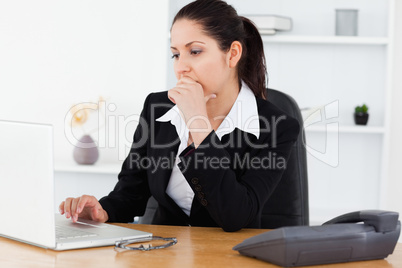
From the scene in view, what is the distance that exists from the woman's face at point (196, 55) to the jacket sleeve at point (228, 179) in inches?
9.7

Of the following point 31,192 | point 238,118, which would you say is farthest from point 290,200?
point 31,192

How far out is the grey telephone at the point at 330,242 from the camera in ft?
3.60

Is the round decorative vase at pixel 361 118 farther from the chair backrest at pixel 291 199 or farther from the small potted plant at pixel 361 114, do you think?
the chair backrest at pixel 291 199

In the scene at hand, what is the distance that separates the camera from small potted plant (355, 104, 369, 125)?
3.22 m

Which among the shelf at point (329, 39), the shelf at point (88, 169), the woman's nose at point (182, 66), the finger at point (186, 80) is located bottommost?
the shelf at point (88, 169)

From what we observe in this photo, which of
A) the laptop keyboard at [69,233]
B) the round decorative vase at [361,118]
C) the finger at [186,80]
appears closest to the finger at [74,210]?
the laptop keyboard at [69,233]

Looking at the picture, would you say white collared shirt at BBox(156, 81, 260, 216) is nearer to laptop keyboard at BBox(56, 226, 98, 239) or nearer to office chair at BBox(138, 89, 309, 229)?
office chair at BBox(138, 89, 309, 229)

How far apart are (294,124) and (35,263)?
0.98 metres

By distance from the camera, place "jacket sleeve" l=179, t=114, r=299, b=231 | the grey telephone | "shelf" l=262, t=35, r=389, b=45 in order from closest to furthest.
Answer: the grey telephone
"jacket sleeve" l=179, t=114, r=299, b=231
"shelf" l=262, t=35, r=389, b=45

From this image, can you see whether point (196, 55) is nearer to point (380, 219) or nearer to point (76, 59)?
point (380, 219)

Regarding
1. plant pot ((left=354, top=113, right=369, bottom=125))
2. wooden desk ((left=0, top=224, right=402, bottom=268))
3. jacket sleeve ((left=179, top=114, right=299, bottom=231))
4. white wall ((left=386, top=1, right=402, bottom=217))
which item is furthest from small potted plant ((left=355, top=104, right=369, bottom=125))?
wooden desk ((left=0, top=224, right=402, bottom=268))

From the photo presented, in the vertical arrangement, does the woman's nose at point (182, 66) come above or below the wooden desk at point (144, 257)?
above

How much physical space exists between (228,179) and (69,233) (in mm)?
442

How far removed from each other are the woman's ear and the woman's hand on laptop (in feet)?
2.04
